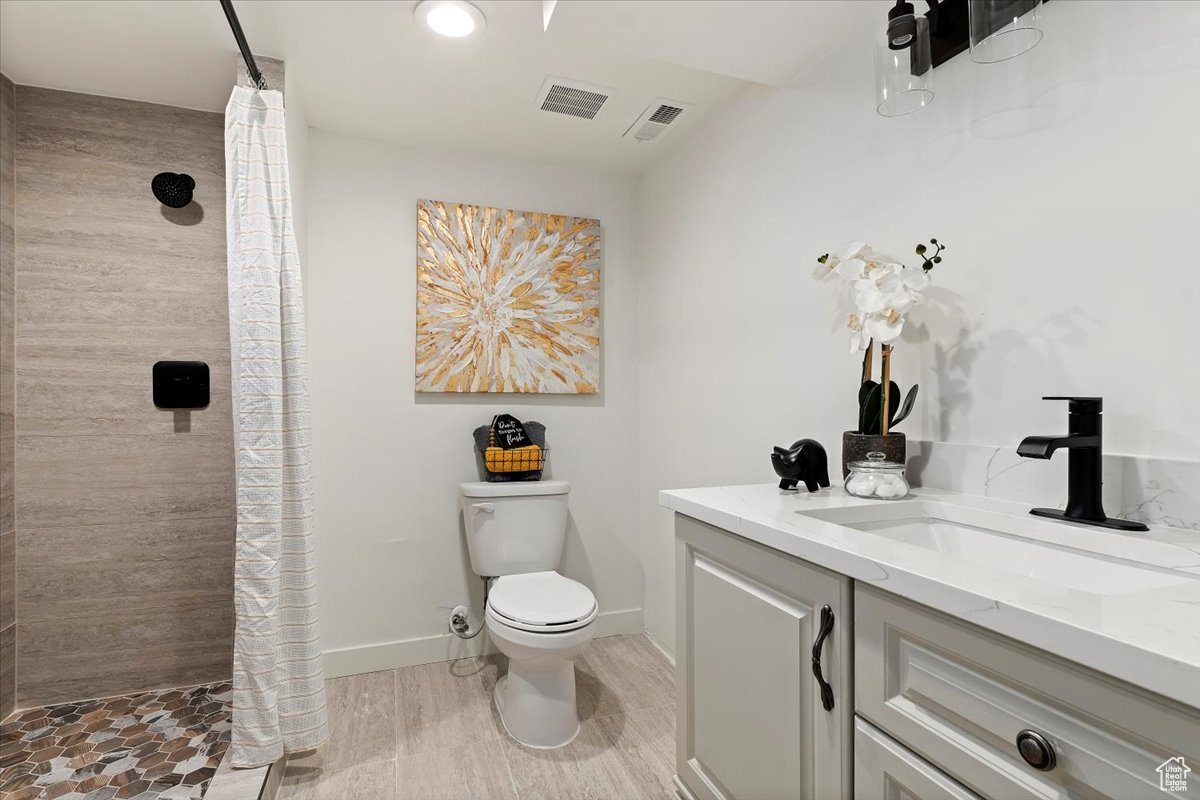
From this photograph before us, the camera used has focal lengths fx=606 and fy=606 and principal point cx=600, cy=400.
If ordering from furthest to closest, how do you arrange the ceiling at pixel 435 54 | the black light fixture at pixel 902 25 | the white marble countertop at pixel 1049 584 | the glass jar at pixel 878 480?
the ceiling at pixel 435 54 → the glass jar at pixel 878 480 → the black light fixture at pixel 902 25 → the white marble countertop at pixel 1049 584

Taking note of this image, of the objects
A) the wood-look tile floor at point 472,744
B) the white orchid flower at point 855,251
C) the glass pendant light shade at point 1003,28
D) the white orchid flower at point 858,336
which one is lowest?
the wood-look tile floor at point 472,744

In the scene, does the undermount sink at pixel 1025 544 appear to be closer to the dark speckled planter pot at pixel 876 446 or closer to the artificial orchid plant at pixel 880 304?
the dark speckled planter pot at pixel 876 446

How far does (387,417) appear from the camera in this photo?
8.41 feet

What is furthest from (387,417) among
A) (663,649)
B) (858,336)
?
(858,336)

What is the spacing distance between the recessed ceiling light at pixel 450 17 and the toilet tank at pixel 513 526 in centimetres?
158

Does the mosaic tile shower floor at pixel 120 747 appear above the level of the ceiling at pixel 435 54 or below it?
below

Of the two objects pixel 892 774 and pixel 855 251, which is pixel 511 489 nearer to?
pixel 855 251

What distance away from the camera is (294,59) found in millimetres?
1961

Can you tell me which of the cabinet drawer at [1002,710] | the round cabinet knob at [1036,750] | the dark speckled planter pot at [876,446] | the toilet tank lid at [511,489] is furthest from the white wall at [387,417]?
the round cabinet knob at [1036,750]

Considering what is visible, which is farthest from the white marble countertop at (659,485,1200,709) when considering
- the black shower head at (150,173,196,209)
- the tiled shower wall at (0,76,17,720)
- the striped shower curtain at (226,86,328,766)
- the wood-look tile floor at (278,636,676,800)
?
the tiled shower wall at (0,76,17,720)

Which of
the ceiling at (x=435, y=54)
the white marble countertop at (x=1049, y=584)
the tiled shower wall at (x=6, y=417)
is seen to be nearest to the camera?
the white marble countertop at (x=1049, y=584)

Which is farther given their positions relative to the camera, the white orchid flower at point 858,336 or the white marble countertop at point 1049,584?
the white orchid flower at point 858,336

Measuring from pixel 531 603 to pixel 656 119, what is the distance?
187cm

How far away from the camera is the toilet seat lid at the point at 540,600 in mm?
1926
